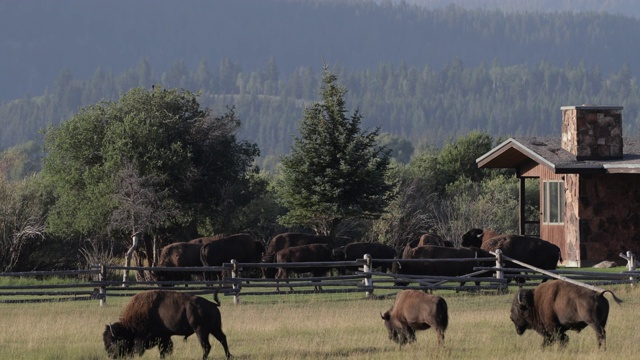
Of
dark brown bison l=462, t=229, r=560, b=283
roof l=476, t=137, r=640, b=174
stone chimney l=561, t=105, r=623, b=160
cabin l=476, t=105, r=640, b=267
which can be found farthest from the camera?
stone chimney l=561, t=105, r=623, b=160

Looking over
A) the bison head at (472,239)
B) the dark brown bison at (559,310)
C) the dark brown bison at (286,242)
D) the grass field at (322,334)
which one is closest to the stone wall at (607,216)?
the bison head at (472,239)

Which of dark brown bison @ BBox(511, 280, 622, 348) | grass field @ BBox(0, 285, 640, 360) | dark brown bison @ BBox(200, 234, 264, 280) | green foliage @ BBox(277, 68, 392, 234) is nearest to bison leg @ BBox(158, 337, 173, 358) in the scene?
grass field @ BBox(0, 285, 640, 360)

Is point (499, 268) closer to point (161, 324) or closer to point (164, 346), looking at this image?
point (164, 346)

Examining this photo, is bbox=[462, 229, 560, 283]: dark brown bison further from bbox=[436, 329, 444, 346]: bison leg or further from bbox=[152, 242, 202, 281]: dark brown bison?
bbox=[436, 329, 444, 346]: bison leg

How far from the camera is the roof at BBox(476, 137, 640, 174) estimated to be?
3738cm

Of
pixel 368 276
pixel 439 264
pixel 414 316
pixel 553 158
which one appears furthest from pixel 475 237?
pixel 414 316

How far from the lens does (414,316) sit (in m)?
18.7

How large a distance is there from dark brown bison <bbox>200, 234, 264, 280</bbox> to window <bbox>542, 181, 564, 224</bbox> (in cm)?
984

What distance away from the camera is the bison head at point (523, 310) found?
18514 mm

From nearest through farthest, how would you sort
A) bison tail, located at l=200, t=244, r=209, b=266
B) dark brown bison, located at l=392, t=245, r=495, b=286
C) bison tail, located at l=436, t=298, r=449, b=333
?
bison tail, located at l=436, t=298, r=449, b=333
dark brown bison, located at l=392, t=245, r=495, b=286
bison tail, located at l=200, t=244, r=209, b=266

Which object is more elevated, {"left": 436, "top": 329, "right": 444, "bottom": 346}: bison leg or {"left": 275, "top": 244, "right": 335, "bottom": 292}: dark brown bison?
{"left": 275, "top": 244, "right": 335, "bottom": 292}: dark brown bison

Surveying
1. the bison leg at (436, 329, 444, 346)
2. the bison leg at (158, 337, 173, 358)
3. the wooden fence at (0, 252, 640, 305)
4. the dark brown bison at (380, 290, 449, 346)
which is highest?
the wooden fence at (0, 252, 640, 305)

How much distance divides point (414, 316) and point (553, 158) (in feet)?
68.7

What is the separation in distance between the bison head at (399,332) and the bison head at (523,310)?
5.24 feet
